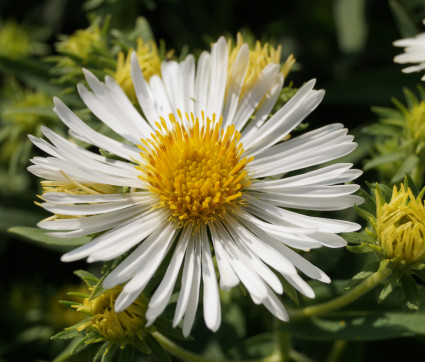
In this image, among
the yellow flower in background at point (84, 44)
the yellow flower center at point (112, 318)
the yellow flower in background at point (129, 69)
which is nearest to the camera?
the yellow flower center at point (112, 318)

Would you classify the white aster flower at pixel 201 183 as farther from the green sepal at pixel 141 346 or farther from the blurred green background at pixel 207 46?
the blurred green background at pixel 207 46

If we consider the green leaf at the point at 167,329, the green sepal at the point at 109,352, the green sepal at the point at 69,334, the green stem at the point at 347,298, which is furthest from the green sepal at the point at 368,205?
the green sepal at the point at 69,334

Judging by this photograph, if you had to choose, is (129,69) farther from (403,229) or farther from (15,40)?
(15,40)

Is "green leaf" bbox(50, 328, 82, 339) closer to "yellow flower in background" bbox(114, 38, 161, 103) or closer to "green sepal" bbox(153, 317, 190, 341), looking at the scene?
"green sepal" bbox(153, 317, 190, 341)

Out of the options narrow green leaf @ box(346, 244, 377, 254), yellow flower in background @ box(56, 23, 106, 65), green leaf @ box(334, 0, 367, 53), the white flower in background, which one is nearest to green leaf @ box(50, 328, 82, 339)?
narrow green leaf @ box(346, 244, 377, 254)

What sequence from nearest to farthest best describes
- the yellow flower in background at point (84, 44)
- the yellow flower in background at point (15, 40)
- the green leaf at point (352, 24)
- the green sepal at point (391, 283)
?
the green sepal at point (391, 283), the yellow flower in background at point (84, 44), the green leaf at point (352, 24), the yellow flower in background at point (15, 40)

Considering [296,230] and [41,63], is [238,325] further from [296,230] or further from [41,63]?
[41,63]

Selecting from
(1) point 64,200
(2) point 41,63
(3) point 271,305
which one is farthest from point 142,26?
(3) point 271,305

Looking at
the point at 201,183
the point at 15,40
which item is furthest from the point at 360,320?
the point at 15,40
